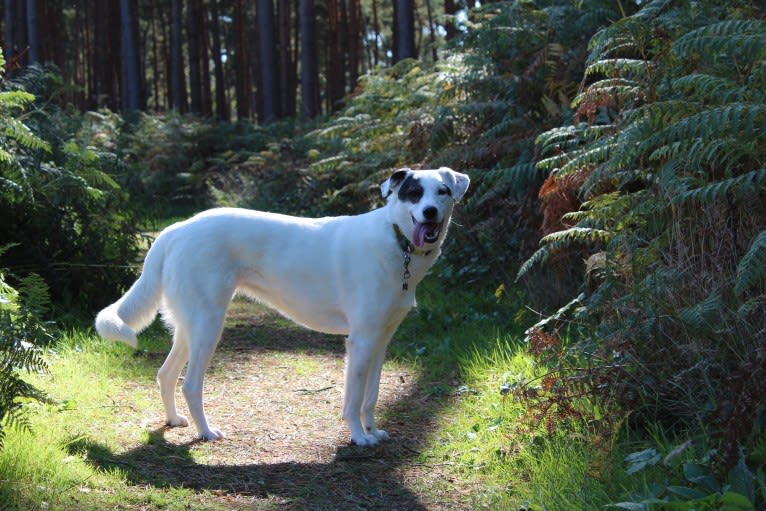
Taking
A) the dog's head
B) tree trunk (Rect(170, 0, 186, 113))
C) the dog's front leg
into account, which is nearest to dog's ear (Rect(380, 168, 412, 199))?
the dog's head

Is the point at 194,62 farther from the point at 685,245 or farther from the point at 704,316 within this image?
the point at 704,316

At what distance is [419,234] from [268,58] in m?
19.7

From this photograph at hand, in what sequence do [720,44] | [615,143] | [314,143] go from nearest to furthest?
1. [720,44]
2. [615,143]
3. [314,143]

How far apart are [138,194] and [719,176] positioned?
26.5 ft

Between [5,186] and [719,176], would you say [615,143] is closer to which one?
[719,176]

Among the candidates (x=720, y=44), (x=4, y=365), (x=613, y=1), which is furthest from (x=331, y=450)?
(x=613, y=1)

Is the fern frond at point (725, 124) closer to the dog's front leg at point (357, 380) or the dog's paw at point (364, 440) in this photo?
the dog's front leg at point (357, 380)

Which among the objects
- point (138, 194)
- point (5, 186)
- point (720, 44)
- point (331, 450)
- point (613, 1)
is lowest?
point (331, 450)

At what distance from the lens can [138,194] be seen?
1088 cm

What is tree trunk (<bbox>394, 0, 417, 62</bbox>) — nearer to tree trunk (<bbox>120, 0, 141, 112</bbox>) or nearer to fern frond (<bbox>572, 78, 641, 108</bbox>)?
tree trunk (<bbox>120, 0, 141, 112</bbox>)

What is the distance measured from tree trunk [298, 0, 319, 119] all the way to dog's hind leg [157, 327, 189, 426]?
1643cm

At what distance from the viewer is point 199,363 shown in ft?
16.5

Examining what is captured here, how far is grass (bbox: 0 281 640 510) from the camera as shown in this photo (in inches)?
154

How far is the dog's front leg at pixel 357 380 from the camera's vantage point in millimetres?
4945
